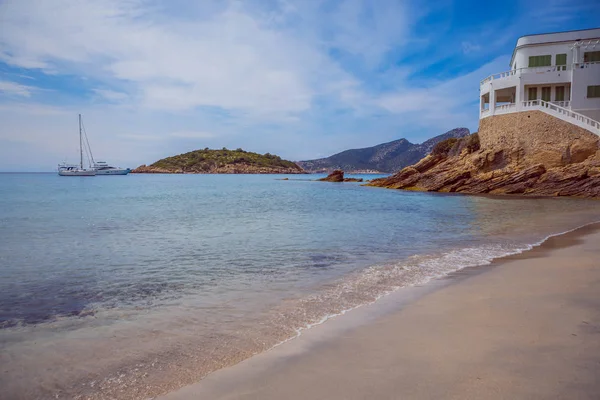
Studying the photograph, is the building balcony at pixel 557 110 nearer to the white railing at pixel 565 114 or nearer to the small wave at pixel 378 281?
the white railing at pixel 565 114

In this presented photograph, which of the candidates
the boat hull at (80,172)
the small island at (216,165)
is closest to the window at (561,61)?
the boat hull at (80,172)

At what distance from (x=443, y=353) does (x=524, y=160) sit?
41.1 m

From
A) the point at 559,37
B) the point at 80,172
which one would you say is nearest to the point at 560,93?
the point at 559,37

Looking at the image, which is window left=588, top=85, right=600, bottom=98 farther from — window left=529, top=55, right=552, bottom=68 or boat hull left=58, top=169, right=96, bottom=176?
boat hull left=58, top=169, right=96, bottom=176

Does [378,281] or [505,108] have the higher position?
[505,108]

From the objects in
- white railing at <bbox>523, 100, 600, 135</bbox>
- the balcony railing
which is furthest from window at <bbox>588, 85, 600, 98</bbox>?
the balcony railing

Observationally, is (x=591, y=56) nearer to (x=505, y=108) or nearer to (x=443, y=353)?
(x=505, y=108)

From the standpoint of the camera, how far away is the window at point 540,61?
39094mm

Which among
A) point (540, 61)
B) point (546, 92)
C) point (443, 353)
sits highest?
point (540, 61)

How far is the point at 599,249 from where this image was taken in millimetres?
10617

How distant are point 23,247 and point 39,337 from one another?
30.7 ft

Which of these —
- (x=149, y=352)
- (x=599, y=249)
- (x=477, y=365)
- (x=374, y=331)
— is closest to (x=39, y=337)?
(x=149, y=352)

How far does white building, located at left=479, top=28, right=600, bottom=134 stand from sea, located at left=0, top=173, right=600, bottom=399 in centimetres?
2450

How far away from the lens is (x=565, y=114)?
36250 millimetres
